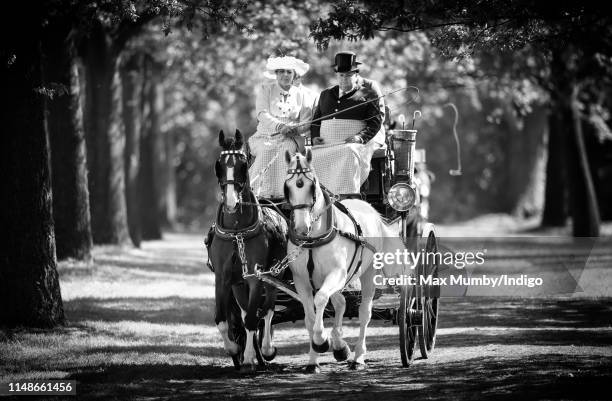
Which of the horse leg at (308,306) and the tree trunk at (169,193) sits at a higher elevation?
the tree trunk at (169,193)

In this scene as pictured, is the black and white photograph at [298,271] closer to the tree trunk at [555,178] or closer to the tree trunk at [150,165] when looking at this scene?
the tree trunk at [150,165]

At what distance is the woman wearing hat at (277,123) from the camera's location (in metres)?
12.4

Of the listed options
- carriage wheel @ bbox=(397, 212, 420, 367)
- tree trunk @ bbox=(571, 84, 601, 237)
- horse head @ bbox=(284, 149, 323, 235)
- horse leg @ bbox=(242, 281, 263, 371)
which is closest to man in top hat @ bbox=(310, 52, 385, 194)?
carriage wheel @ bbox=(397, 212, 420, 367)

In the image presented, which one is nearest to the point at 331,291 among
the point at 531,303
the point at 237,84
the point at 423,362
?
the point at 423,362

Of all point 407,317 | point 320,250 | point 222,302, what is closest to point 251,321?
point 222,302

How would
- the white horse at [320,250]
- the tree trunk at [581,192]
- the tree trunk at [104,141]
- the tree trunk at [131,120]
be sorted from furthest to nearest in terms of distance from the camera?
the tree trunk at [131,120] < the tree trunk at [581,192] < the tree trunk at [104,141] < the white horse at [320,250]

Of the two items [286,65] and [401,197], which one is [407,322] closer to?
[401,197]

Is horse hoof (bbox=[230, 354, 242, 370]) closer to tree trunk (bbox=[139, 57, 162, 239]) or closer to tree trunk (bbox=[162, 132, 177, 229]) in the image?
tree trunk (bbox=[139, 57, 162, 239])

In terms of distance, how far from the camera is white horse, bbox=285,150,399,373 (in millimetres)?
10453

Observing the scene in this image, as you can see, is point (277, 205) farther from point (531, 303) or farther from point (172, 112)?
point (172, 112)

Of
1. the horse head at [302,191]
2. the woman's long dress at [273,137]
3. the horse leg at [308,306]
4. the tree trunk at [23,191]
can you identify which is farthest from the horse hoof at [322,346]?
the tree trunk at [23,191]

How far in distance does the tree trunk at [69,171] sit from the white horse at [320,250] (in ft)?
28.7

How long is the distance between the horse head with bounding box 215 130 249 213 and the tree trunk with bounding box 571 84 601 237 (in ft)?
62.7

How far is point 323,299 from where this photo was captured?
1043cm
